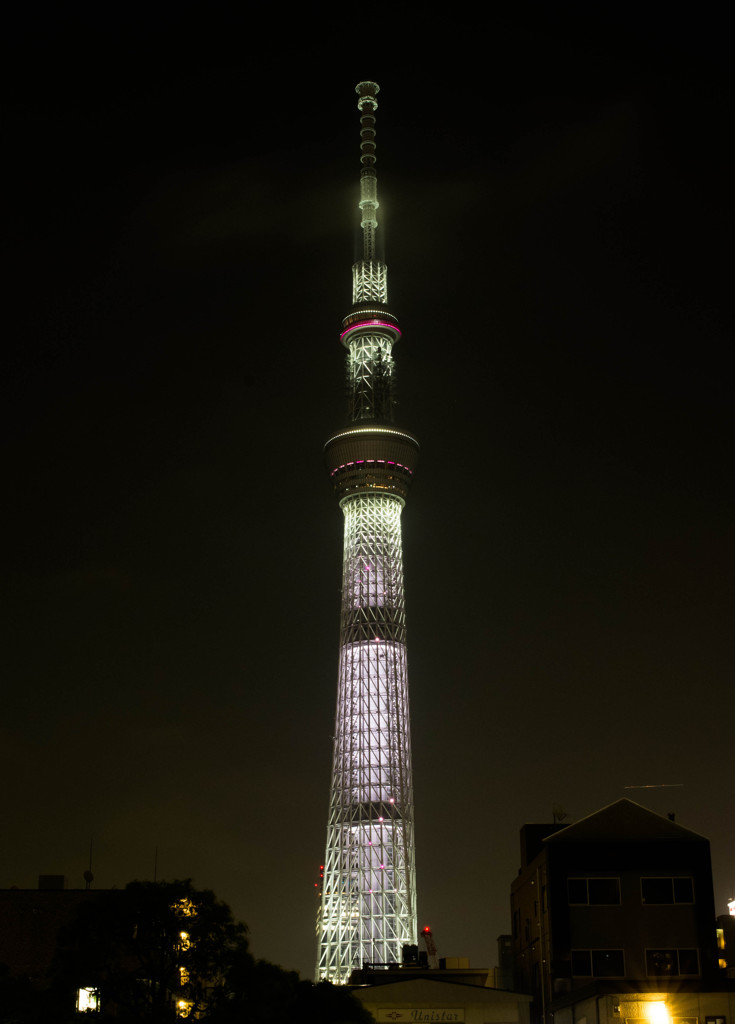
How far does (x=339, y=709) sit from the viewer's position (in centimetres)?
15612

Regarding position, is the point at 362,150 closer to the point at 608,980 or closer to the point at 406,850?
the point at 406,850

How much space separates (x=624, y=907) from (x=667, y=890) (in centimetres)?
271

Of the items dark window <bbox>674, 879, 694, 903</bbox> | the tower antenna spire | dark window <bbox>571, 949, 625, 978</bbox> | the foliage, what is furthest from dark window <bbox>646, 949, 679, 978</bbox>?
the tower antenna spire

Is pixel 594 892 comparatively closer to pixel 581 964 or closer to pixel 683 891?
pixel 581 964

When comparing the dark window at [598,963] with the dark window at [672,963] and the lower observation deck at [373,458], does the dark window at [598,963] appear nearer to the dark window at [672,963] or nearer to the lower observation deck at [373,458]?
the dark window at [672,963]

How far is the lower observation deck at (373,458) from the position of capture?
536 feet

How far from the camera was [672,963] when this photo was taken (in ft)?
287

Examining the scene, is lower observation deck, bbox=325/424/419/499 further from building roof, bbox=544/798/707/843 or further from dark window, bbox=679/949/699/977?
dark window, bbox=679/949/699/977

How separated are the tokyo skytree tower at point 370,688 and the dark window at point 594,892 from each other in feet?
191

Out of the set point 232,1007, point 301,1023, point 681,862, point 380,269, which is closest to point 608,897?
point 681,862

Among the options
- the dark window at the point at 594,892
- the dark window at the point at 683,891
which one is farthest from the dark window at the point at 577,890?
the dark window at the point at 683,891

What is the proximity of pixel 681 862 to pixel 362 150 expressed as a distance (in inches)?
4299

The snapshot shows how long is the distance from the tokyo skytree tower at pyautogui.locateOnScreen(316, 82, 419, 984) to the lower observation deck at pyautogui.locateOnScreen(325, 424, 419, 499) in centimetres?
11

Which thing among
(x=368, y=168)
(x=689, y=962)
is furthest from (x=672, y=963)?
(x=368, y=168)
